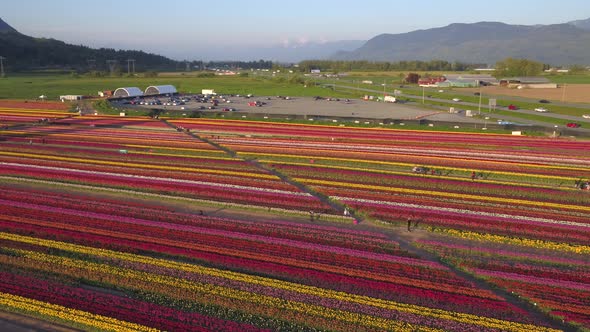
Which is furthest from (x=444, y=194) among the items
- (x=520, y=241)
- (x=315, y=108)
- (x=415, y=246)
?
(x=315, y=108)

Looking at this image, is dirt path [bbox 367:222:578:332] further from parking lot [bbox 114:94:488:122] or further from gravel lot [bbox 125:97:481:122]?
parking lot [bbox 114:94:488:122]

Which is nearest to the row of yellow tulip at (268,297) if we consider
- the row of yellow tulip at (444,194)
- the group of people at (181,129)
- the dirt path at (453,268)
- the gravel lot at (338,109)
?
the dirt path at (453,268)

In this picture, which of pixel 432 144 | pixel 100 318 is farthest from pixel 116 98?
pixel 100 318

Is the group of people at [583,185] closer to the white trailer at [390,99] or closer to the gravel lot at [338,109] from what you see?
the gravel lot at [338,109]

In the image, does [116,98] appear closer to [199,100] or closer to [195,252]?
[199,100]

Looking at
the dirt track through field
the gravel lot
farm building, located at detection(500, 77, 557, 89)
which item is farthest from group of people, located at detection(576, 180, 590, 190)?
farm building, located at detection(500, 77, 557, 89)

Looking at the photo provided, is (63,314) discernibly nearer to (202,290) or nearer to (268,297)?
(202,290)
